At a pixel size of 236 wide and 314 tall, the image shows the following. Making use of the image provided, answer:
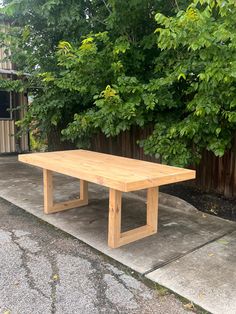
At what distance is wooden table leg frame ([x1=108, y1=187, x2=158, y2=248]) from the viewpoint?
312 cm

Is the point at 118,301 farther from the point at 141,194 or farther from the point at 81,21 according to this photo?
the point at 81,21

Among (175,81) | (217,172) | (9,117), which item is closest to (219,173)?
(217,172)

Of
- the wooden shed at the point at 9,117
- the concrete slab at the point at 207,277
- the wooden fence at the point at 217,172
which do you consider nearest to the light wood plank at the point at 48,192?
the concrete slab at the point at 207,277

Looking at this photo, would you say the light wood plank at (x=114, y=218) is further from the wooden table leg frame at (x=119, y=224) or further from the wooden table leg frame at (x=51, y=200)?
the wooden table leg frame at (x=51, y=200)

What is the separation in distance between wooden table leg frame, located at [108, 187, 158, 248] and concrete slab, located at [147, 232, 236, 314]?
586 mm

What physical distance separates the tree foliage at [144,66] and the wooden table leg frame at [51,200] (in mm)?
999

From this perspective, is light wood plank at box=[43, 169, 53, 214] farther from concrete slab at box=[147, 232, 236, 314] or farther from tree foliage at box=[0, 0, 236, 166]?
concrete slab at box=[147, 232, 236, 314]

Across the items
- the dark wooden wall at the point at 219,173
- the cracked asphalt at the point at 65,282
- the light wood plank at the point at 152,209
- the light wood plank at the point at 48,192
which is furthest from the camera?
the dark wooden wall at the point at 219,173

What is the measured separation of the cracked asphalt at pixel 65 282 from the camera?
7.30 ft

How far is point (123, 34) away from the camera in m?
4.89

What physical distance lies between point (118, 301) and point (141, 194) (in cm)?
286

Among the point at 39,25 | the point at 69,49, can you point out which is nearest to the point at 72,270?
the point at 69,49

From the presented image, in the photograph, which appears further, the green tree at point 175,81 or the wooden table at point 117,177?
the green tree at point 175,81

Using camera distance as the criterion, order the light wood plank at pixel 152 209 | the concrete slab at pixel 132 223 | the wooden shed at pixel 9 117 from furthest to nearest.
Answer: the wooden shed at pixel 9 117 → the light wood plank at pixel 152 209 → the concrete slab at pixel 132 223
